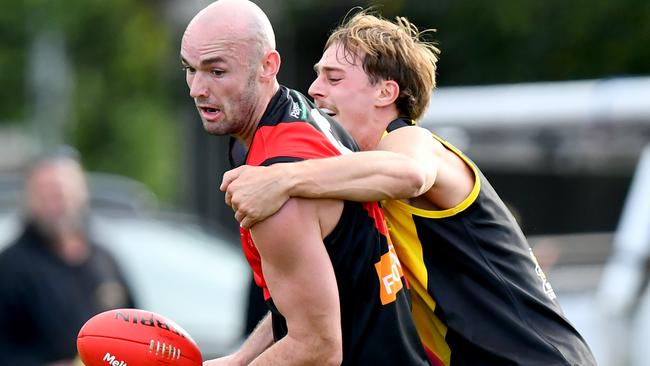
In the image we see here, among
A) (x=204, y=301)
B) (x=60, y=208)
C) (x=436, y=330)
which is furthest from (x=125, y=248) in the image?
(x=436, y=330)

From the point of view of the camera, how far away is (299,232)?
4875 millimetres

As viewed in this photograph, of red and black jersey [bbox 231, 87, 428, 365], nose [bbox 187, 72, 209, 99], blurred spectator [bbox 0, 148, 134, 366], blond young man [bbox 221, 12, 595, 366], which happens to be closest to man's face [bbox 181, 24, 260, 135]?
nose [bbox 187, 72, 209, 99]

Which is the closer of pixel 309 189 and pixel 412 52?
pixel 309 189

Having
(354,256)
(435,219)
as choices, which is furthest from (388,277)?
(435,219)

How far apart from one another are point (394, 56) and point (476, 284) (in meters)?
0.94

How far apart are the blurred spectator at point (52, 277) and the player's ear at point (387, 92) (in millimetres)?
4808

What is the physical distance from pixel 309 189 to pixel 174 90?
24.1 m

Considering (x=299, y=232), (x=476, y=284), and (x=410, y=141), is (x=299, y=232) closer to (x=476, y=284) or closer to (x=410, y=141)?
(x=410, y=141)

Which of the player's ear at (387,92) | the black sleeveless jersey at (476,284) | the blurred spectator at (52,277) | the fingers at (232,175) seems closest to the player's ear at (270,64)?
the fingers at (232,175)

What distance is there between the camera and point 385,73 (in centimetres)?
552

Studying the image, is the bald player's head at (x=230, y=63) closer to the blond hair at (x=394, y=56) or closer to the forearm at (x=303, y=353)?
the blond hair at (x=394, y=56)

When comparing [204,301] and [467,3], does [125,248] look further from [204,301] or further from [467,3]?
[467,3]

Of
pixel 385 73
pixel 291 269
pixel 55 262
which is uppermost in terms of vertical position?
pixel 385 73

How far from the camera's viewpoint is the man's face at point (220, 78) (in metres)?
5.07
